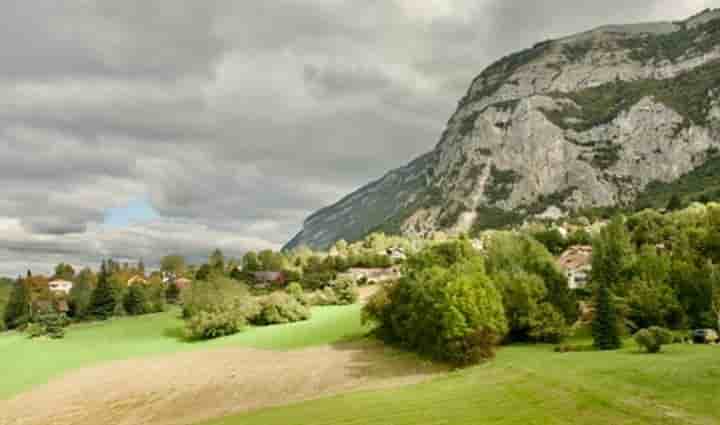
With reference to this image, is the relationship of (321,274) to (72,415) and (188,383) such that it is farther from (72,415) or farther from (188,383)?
(72,415)

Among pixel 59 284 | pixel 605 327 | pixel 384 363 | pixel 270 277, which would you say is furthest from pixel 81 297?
pixel 605 327

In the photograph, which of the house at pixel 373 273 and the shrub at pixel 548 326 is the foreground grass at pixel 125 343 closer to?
the shrub at pixel 548 326

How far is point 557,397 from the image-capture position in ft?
85.9

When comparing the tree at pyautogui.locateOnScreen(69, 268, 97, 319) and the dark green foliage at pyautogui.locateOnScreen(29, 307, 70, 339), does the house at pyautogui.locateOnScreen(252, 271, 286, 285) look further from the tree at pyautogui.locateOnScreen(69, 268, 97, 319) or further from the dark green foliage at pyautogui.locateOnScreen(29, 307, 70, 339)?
the dark green foliage at pyautogui.locateOnScreen(29, 307, 70, 339)

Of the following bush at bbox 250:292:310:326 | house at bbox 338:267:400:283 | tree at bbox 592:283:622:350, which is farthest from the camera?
house at bbox 338:267:400:283

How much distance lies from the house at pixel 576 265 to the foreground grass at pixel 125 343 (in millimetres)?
43019

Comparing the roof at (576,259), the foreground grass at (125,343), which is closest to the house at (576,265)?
the roof at (576,259)

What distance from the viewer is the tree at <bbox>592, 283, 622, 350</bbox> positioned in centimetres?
4500

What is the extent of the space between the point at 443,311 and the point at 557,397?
25996 millimetres

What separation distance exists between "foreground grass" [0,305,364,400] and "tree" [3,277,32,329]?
19426 mm

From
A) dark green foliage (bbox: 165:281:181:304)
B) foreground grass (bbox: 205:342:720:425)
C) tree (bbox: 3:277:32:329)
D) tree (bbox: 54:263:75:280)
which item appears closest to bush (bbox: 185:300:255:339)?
dark green foliage (bbox: 165:281:181:304)

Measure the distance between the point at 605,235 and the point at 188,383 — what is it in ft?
224

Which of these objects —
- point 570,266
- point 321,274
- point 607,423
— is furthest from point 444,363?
point 321,274

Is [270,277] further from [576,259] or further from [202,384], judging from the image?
[202,384]
